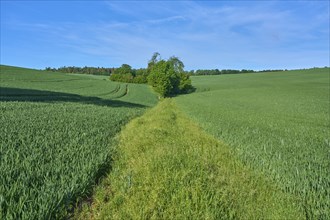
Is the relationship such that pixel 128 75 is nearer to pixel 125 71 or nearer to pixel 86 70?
pixel 125 71

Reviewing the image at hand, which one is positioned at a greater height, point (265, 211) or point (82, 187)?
point (82, 187)

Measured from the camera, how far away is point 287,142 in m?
9.43

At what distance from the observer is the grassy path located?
4672 millimetres

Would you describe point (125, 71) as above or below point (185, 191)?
above

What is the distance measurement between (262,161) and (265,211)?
2.56 m

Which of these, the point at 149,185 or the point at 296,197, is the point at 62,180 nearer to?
the point at 149,185

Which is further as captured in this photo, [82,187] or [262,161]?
[262,161]

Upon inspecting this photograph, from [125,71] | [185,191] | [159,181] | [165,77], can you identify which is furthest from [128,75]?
[185,191]

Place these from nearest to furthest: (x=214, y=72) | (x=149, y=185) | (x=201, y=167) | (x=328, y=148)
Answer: (x=149, y=185)
(x=201, y=167)
(x=328, y=148)
(x=214, y=72)

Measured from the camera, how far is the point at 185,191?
5.35 m

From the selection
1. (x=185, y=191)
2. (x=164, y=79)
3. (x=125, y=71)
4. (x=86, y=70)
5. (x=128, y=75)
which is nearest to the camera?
(x=185, y=191)

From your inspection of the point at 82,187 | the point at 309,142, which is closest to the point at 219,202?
the point at 82,187

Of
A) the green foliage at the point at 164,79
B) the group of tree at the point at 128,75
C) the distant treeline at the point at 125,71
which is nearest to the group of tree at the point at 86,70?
the distant treeline at the point at 125,71

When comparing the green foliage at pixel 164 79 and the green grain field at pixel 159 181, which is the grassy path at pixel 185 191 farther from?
the green foliage at pixel 164 79
